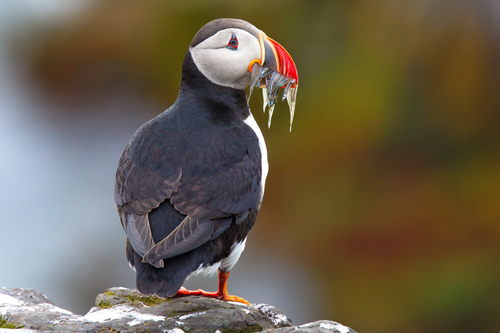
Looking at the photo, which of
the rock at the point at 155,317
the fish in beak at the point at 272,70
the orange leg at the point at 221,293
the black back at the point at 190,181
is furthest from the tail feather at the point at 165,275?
the fish in beak at the point at 272,70

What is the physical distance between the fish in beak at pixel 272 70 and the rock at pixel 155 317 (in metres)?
1.17

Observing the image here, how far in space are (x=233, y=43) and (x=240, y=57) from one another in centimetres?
9

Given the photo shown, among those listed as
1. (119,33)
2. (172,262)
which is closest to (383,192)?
(119,33)

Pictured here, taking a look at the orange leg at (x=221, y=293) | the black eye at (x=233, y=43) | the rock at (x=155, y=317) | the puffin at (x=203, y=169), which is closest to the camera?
the rock at (x=155, y=317)

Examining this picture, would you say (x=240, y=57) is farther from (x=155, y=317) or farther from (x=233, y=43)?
(x=155, y=317)

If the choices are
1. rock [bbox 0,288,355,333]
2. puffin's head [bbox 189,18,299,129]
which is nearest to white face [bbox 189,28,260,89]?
puffin's head [bbox 189,18,299,129]

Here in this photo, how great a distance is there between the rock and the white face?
1381 millimetres

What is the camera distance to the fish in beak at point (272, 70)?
5660 mm

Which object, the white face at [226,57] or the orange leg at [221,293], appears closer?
the orange leg at [221,293]

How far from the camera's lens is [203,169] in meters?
5.24

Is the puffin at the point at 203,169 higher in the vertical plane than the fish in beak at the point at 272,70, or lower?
lower

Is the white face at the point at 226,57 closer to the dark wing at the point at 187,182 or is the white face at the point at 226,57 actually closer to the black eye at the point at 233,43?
the black eye at the point at 233,43

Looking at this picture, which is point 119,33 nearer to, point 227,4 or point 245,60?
point 227,4

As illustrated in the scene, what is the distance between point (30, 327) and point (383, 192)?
9.32m
